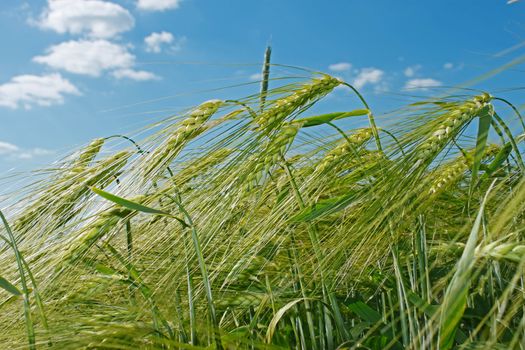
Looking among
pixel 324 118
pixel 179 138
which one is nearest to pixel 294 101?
pixel 324 118

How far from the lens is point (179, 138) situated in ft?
4.86

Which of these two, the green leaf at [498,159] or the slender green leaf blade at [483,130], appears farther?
the green leaf at [498,159]

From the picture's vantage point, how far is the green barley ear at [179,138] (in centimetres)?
147

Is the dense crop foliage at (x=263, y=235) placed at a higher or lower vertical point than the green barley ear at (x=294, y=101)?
lower

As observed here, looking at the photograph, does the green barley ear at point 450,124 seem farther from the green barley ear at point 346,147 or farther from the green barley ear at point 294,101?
the green barley ear at point 294,101

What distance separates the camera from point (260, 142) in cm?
139

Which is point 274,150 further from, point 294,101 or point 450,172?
point 450,172

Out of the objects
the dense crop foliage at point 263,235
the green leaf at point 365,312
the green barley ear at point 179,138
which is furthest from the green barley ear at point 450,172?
the green barley ear at point 179,138

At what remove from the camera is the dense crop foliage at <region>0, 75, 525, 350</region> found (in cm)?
121

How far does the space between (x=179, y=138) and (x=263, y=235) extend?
0.32m

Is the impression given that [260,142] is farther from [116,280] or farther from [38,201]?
[38,201]

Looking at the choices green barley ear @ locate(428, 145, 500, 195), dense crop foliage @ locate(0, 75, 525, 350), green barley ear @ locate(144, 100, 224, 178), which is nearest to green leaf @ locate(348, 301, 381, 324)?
dense crop foliage @ locate(0, 75, 525, 350)

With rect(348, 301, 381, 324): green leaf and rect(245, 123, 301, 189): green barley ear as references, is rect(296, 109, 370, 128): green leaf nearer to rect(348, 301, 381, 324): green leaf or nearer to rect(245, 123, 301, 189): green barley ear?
rect(245, 123, 301, 189): green barley ear

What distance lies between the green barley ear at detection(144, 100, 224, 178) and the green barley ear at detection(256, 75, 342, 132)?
0.15 meters
